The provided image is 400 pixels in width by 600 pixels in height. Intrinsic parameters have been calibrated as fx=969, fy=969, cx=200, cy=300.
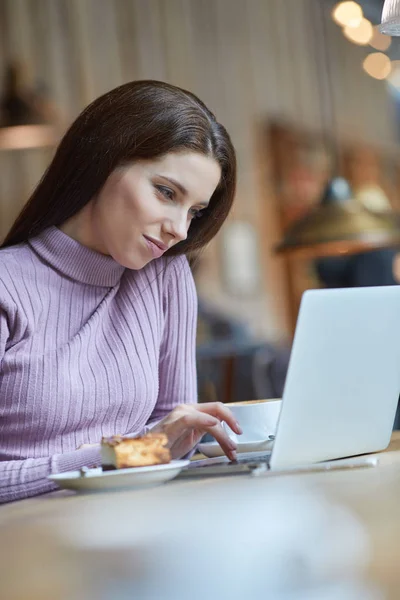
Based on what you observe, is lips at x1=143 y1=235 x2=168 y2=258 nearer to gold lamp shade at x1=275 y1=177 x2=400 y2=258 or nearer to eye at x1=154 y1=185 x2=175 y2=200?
eye at x1=154 y1=185 x2=175 y2=200

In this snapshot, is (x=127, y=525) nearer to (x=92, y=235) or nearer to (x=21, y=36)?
(x=92, y=235)

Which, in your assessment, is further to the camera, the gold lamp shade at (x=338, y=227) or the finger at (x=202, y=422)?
the gold lamp shade at (x=338, y=227)

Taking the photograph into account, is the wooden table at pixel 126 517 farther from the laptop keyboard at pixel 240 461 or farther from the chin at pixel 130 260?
the chin at pixel 130 260

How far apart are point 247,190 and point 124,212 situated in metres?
6.06

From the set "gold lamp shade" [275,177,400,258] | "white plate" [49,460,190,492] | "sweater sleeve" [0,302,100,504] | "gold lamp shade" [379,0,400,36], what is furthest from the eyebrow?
"gold lamp shade" [275,177,400,258]

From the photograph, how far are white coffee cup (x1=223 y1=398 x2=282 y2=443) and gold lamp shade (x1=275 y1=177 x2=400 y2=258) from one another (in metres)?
2.91

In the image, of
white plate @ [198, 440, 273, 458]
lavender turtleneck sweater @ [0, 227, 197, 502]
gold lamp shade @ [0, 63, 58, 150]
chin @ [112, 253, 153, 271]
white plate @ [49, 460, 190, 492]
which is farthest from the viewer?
gold lamp shade @ [0, 63, 58, 150]

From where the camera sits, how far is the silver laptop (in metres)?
1.16

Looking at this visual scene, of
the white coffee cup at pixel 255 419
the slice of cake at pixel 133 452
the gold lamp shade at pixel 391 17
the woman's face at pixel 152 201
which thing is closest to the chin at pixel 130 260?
the woman's face at pixel 152 201

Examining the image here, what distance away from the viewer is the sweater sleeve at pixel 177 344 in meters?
1.95

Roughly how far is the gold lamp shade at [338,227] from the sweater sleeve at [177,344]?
2.39 metres

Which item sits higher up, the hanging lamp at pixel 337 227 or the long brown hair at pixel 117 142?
the long brown hair at pixel 117 142

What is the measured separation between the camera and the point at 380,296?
124 cm

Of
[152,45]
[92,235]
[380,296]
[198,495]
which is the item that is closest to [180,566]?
[198,495]
